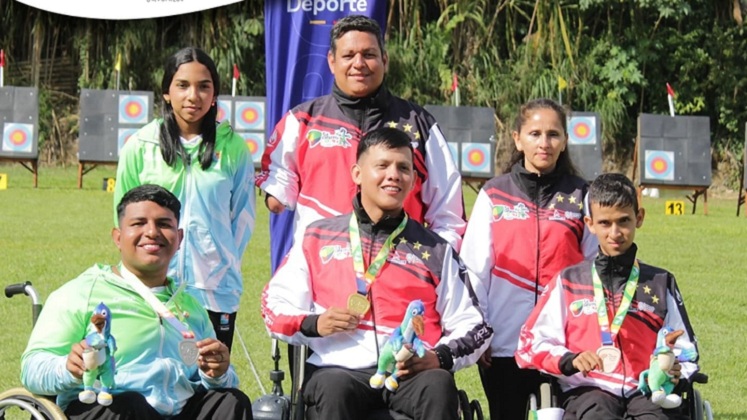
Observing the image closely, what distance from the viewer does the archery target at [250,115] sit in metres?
16.8

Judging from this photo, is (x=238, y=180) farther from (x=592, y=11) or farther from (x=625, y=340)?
(x=592, y=11)

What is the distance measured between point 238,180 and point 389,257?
28.9 inches

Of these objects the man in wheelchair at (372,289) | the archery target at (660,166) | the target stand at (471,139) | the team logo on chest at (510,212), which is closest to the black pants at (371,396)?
the man in wheelchair at (372,289)

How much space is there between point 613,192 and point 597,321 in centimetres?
39

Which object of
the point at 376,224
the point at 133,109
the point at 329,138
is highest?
the point at 133,109

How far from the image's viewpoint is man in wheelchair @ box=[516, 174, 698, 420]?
3.76 meters

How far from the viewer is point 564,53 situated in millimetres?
19062

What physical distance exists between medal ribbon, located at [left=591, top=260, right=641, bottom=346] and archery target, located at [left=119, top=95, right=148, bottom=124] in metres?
13.3

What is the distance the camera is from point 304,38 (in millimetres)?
5641

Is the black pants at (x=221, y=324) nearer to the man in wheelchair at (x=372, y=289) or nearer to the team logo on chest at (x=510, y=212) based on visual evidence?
the man in wheelchair at (x=372, y=289)

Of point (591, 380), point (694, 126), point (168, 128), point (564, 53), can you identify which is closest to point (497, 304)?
point (591, 380)

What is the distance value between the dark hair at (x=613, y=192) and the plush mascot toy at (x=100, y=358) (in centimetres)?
153

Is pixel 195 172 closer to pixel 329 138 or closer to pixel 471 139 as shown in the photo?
pixel 329 138

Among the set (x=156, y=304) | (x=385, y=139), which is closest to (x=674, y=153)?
(x=385, y=139)
